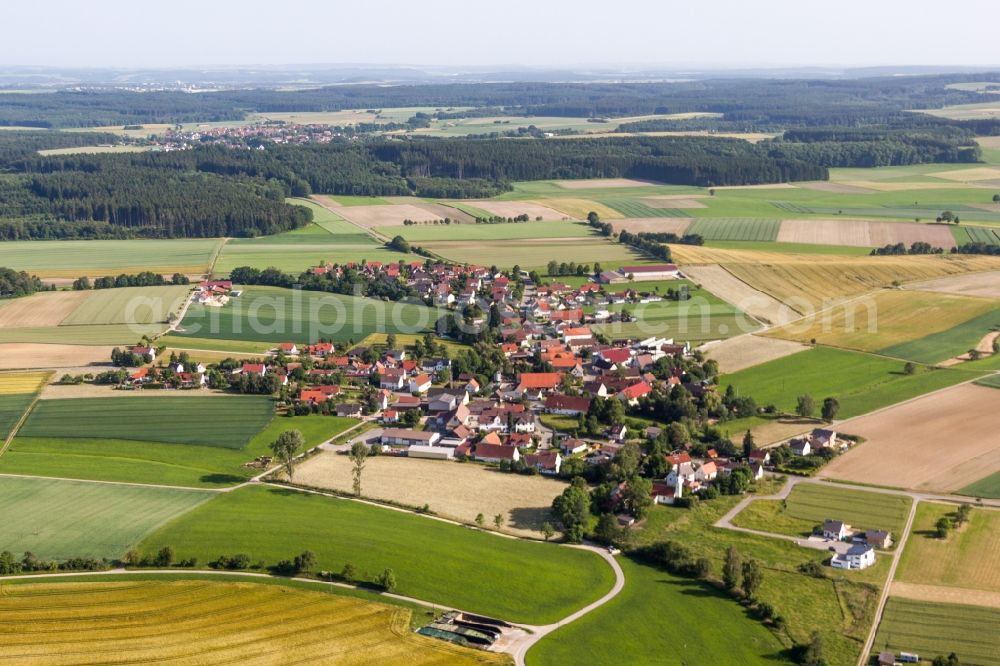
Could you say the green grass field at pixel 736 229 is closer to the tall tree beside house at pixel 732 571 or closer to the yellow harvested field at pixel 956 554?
the yellow harvested field at pixel 956 554

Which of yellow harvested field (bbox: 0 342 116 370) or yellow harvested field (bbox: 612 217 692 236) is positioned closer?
yellow harvested field (bbox: 0 342 116 370)

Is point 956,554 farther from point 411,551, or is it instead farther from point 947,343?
point 947,343

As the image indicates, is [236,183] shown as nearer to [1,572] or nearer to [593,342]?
[593,342]

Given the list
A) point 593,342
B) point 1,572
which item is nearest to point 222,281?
point 593,342

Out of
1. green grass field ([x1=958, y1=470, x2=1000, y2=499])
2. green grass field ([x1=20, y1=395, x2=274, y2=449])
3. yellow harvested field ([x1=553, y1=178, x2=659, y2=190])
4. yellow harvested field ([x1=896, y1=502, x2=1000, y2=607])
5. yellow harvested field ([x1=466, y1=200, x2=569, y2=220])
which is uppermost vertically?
yellow harvested field ([x1=553, y1=178, x2=659, y2=190])

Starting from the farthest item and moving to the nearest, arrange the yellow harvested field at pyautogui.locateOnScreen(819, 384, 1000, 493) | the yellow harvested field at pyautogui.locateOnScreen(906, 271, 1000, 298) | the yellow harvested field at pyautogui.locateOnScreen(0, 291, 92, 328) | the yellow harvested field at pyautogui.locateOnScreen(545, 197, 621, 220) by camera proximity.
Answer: the yellow harvested field at pyautogui.locateOnScreen(545, 197, 621, 220), the yellow harvested field at pyautogui.locateOnScreen(906, 271, 1000, 298), the yellow harvested field at pyautogui.locateOnScreen(0, 291, 92, 328), the yellow harvested field at pyautogui.locateOnScreen(819, 384, 1000, 493)

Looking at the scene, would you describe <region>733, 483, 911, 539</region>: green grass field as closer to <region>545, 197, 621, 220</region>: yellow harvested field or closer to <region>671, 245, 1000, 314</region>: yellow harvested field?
<region>671, 245, 1000, 314</region>: yellow harvested field

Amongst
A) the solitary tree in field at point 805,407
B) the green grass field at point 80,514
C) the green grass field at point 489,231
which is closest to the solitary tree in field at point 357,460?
the green grass field at point 80,514

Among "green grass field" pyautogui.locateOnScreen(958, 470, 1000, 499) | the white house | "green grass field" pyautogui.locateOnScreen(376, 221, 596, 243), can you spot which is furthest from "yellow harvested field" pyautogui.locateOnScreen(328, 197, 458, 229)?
the white house
